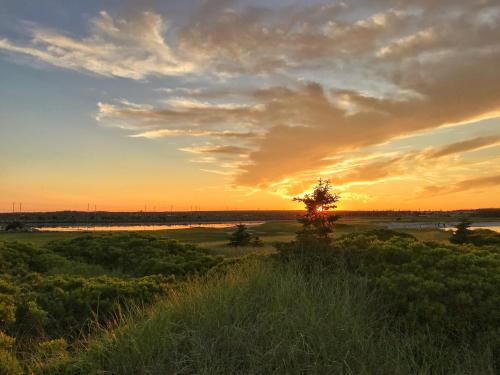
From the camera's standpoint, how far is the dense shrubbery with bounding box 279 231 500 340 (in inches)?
307

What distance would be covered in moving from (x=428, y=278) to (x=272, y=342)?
4.14m

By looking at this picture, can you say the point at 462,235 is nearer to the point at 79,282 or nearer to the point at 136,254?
the point at 136,254

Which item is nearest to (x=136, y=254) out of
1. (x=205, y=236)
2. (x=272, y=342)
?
(x=272, y=342)

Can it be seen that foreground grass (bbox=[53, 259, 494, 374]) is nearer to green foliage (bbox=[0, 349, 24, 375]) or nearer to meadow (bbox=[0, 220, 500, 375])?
meadow (bbox=[0, 220, 500, 375])

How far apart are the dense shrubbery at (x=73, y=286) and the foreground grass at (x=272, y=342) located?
59.4 inches

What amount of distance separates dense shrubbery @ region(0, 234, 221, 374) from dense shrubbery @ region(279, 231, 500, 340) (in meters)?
4.78

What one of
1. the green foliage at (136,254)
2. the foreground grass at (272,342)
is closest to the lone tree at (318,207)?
the green foliage at (136,254)

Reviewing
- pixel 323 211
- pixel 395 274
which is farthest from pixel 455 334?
pixel 323 211

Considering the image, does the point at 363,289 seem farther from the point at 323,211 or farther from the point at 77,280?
the point at 323,211

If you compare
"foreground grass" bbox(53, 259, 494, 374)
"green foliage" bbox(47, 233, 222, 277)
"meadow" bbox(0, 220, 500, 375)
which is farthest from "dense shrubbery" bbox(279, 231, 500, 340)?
"green foliage" bbox(47, 233, 222, 277)

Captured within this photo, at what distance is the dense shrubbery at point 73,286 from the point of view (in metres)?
9.82

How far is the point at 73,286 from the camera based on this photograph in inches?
512

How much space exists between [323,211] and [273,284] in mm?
11636

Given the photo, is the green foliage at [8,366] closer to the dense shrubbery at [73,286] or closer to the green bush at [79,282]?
the dense shrubbery at [73,286]
